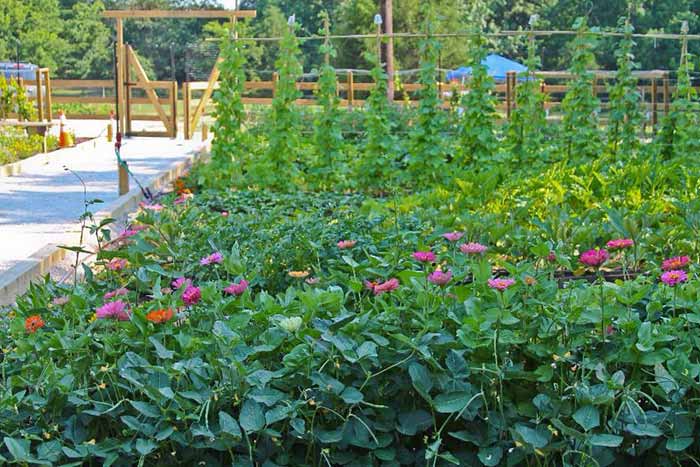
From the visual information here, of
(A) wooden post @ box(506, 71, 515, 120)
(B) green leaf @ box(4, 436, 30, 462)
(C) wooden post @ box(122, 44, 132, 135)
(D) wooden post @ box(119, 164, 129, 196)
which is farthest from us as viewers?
(C) wooden post @ box(122, 44, 132, 135)

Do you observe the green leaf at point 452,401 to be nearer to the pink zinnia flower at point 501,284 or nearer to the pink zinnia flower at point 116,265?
the pink zinnia flower at point 501,284

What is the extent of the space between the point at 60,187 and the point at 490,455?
1072 cm

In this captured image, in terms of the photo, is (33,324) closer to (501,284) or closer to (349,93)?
(501,284)

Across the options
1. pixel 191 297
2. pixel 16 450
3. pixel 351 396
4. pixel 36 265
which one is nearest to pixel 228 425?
pixel 351 396

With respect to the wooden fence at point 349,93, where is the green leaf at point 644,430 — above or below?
below

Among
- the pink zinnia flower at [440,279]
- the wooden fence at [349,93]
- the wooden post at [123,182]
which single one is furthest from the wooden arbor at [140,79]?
the pink zinnia flower at [440,279]

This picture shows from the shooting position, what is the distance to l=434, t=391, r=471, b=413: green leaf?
2.57 metres

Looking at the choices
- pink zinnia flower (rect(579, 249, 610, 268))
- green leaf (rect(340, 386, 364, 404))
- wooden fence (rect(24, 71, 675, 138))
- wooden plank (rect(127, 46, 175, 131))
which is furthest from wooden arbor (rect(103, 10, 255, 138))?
green leaf (rect(340, 386, 364, 404))

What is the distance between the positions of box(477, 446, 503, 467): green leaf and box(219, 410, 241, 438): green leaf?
2.03 ft

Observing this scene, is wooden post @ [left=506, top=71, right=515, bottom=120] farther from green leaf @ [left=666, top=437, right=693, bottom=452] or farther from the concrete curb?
green leaf @ [left=666, top=437, right=693, bottom=452]

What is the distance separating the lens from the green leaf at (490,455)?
257 centimetres

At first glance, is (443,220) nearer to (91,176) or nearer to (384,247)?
(384,247)

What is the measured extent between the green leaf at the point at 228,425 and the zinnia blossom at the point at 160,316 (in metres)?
0.46

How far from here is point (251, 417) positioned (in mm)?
2492
